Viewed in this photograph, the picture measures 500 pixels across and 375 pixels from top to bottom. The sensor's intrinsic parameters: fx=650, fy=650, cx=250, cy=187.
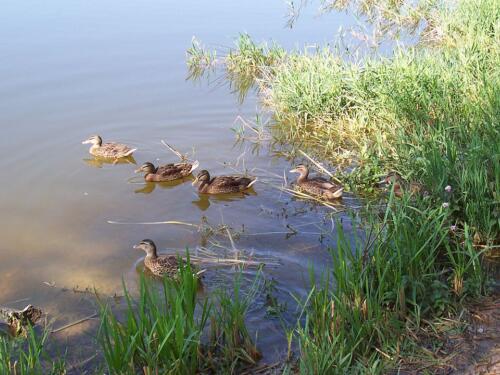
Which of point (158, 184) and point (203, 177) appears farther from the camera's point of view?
point (158, 184)

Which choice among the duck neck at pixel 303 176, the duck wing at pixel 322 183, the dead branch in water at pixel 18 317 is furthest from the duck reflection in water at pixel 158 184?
the dead branch in water at pixel 18 317

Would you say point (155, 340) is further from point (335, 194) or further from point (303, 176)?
point (303, 176)

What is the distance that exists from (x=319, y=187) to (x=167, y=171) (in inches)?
76.5

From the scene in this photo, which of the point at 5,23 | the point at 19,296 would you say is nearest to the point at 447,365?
the point at 19,296

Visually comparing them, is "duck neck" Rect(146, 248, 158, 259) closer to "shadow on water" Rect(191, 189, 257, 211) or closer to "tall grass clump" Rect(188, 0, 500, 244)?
"shadow on water" Rect(191, 189, 257, 211)

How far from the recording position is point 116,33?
13.3 metres

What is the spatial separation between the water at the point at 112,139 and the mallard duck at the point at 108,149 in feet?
0.47

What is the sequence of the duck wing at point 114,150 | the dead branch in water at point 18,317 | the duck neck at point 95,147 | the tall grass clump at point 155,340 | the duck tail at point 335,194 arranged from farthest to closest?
the duck neck at point 95,147, the duck wing at point 114,150, the duck tail at point 335,194, the dead branch in water at point 18,317, the tall grass clump at point 155,340

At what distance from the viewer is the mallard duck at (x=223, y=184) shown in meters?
7.29

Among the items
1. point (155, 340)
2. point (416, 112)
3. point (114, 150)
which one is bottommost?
point (114, 150)

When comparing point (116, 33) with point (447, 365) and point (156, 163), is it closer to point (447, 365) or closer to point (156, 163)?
point (156, 163)

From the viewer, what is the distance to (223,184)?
287 inches

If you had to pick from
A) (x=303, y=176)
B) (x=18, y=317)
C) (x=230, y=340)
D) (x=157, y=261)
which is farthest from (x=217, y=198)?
(x=230, y=340)

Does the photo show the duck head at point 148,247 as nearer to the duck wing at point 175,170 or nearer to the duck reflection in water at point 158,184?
the duck reflection in water at point 158,184
